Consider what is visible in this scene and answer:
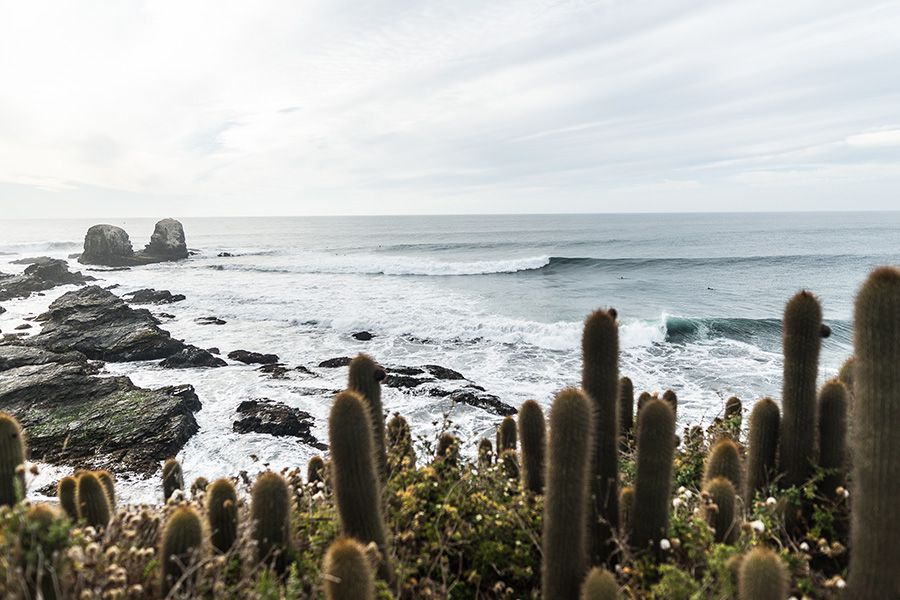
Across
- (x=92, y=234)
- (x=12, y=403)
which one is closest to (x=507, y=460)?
(x=12, y=403)

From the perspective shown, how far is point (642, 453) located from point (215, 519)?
3206 mm

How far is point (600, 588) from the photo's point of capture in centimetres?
306

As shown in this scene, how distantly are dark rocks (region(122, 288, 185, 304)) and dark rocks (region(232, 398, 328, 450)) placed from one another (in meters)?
21.6

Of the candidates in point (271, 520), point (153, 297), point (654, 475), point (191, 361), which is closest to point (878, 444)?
point (654, 475)

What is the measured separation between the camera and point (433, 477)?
211 inches

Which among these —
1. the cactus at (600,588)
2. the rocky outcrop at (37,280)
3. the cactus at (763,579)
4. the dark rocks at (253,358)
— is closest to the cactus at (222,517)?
the cactus at (600,588)

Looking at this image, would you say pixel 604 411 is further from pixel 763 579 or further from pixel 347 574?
pixel 347 574

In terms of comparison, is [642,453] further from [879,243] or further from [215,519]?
[879,243]

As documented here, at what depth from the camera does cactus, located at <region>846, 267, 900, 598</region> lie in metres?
3.41

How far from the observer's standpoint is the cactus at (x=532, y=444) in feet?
17.6

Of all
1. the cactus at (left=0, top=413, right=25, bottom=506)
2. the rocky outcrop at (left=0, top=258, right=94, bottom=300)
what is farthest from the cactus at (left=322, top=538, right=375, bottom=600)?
the rocky outcrop at (left=0, top=258, right=94, bottom=300)

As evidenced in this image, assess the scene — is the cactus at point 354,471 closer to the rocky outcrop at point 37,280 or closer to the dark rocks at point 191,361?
the dark rocks at point 191,361

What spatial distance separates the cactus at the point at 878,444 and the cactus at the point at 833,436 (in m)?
1.51

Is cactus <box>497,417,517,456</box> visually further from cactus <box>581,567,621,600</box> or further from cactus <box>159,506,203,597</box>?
cactus <box>159,506,203,597</box>
